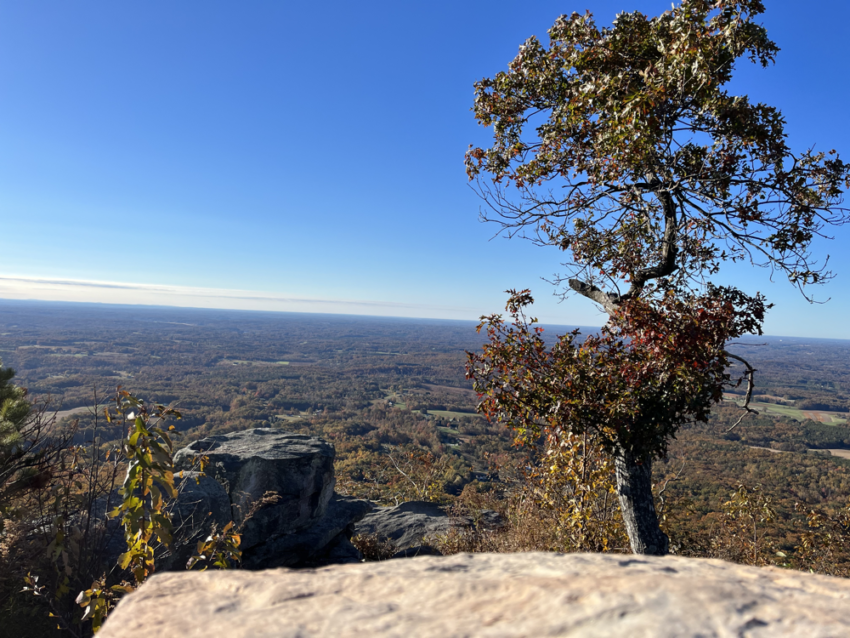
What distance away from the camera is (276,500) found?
6289mm

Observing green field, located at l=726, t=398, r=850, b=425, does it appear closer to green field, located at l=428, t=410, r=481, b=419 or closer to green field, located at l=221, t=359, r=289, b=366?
green field, located at l=428, t=410, r=481, b=419

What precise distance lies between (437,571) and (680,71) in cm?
475

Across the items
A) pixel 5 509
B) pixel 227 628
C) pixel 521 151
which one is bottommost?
pixel 5 509

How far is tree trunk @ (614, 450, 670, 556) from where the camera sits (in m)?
4.72

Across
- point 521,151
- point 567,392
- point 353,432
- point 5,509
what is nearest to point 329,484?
point 5,509

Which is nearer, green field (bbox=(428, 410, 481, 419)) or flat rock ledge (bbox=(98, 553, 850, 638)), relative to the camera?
flat rock ledge (bbox=(98, 553, 850, 638))

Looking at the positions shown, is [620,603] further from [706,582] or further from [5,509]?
[5,509]

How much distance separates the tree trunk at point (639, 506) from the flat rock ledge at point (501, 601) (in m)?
3.45

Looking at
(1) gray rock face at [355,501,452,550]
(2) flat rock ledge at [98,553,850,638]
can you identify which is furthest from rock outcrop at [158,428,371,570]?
(2) flat rock ledge at [98,553,850,638]

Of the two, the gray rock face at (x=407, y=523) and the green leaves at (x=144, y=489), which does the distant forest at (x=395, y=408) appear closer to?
the green leaves at (x=144, y=489)

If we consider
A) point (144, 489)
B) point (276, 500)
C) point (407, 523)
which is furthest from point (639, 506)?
point (407, 523)

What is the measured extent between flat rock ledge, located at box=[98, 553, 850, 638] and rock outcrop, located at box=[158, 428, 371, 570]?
531 cm

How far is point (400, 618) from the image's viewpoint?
4.12 ft

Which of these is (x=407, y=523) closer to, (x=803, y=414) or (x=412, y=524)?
(x=412, y=524)
